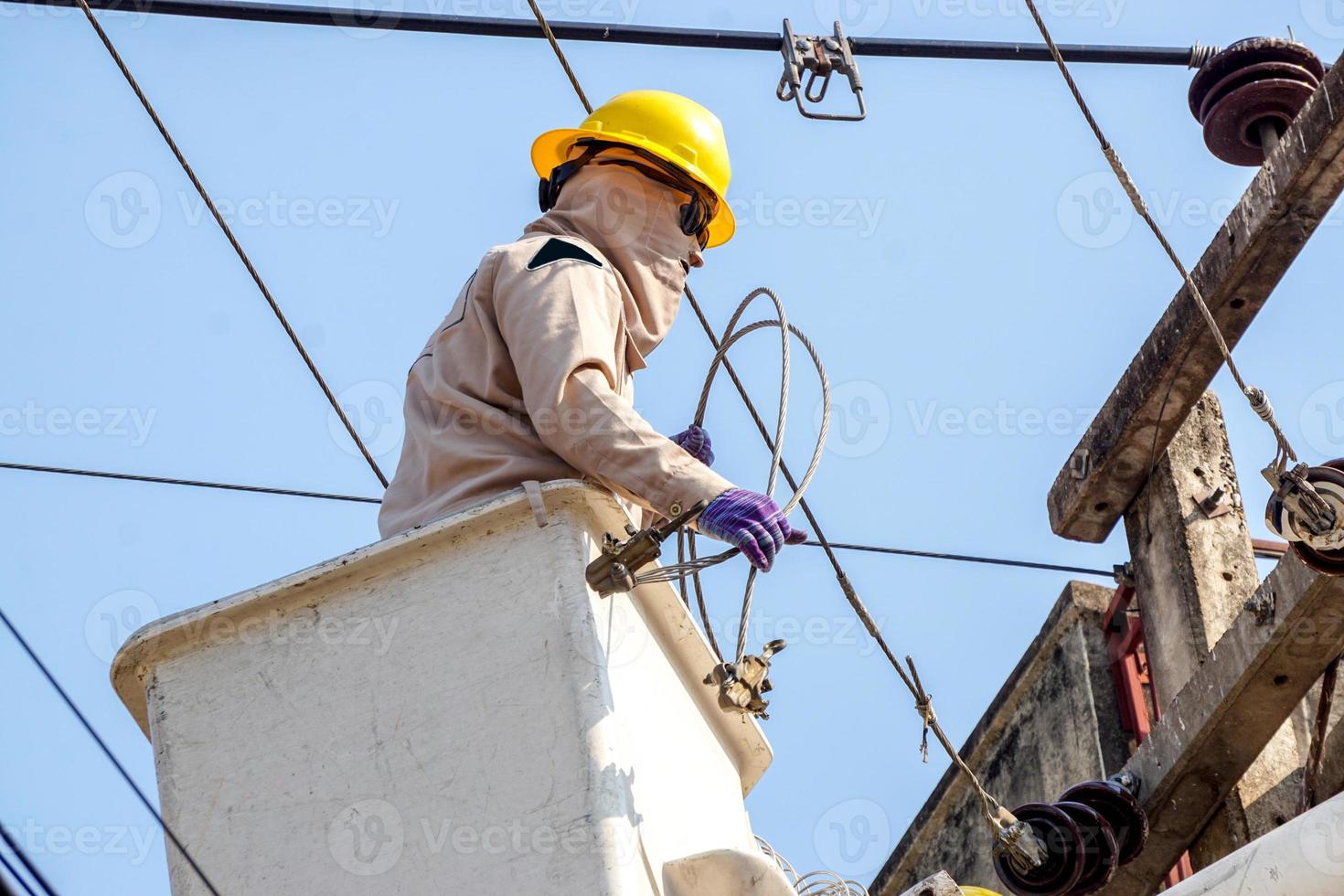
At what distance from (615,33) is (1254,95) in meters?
2.38

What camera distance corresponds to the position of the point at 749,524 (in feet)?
14.2

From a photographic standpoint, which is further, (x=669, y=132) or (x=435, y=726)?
(x=669, y=132)

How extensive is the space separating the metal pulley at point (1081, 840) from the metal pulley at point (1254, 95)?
244cm

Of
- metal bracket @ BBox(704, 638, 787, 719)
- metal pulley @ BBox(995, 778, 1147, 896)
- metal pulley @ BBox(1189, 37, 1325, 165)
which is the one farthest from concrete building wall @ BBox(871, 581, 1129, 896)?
metal bracket @ BBox(704, 638, 787, 719)

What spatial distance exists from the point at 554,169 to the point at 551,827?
7.20 ft

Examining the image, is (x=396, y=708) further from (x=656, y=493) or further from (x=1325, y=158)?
(x=1325, y=158)

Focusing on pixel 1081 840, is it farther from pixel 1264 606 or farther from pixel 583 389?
pixel 583 389

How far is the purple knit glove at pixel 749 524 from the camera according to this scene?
433cm

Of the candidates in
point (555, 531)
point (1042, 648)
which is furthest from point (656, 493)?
point (1042, 648)

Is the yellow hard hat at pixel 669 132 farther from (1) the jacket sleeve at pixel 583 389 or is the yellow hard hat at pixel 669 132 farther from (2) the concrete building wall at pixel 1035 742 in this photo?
(2) the concrete building wall at pixel 1035 742

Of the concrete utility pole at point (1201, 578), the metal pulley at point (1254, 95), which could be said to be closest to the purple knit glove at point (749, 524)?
the concrete utility pole at point (1201, 578)

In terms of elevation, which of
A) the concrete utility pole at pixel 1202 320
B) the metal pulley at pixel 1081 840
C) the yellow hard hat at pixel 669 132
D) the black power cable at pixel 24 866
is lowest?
the black power cable at pixel 24 866

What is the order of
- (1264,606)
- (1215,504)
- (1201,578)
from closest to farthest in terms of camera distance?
(1264,606), (1201,578), (1215,504)

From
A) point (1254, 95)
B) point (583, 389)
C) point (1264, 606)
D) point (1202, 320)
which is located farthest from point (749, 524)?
point (1254, 95)
